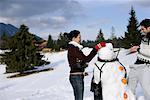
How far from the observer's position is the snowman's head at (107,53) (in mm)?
6523

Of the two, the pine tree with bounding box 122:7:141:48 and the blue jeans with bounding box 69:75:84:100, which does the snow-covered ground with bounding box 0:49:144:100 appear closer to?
the blue jeans with bounding box 69:75:84:100

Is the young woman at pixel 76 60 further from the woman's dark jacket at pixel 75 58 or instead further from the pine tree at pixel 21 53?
the pine tree at pixel 21 53

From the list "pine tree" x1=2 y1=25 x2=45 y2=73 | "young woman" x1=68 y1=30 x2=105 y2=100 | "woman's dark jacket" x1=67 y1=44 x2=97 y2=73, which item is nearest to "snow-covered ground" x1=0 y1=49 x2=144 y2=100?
"young woman" x1=68 y1=30 x2=105 y2=100

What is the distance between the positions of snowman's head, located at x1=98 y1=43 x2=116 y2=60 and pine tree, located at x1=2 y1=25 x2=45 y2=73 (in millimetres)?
27728

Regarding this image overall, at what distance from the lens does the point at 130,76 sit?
759cm

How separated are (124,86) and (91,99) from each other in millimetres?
5212

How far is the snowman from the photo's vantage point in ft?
21.3

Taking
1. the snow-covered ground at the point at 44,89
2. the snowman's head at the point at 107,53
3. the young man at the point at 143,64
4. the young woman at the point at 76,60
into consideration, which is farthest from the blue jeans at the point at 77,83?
the snow-covered ground at the point at 44,89

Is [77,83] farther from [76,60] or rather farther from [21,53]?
[21,53]

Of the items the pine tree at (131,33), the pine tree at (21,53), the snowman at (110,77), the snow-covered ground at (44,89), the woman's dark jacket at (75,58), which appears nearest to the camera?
the snowman at (110,77)

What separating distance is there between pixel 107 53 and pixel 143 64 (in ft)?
4.29

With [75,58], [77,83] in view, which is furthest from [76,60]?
[77,83]

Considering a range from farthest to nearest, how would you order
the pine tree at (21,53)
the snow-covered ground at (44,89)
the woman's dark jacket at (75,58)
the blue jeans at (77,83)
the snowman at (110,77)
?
1. the pine tree at (21,53)
2. the snow-covered ground at (44,89)
3. the blue jeans at (77,83)
4. the woman's dark jacket at (75,58)
5. the snowman at (110,77)

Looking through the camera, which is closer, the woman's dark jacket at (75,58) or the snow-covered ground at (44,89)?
the woman's dark jacket at (75,58)
